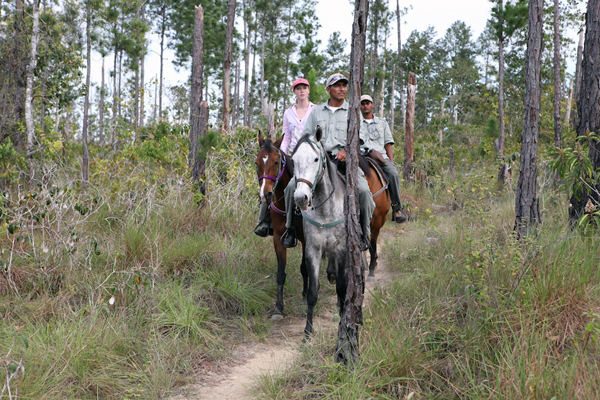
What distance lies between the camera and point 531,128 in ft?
15.6

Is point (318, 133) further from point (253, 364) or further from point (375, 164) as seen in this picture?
point (375, 164)

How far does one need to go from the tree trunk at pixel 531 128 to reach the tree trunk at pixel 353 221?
219cm

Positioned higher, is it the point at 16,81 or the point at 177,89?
the point at 177,89

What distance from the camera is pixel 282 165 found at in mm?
5250

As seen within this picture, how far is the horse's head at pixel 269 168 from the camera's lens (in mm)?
4883

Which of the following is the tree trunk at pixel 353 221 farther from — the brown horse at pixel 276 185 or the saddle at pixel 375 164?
the saddle at pixel 375 164

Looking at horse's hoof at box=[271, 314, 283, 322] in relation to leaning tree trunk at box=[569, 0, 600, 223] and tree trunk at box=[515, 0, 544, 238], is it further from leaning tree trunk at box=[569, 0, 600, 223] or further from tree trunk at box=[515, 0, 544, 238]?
leaning tree trunk at box=[569, 0, 600, 223]

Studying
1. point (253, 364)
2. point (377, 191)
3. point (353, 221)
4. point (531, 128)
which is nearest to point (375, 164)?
point (377, 191)

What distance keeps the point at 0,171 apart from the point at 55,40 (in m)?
3.80

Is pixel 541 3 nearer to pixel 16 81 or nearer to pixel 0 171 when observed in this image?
pixel 0 171

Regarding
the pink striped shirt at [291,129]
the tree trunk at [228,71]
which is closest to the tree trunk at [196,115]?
the tree trunk at [228,71]

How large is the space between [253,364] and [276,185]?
1.96 meters

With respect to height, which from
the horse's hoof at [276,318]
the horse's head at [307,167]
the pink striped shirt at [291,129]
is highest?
the pink striped shirt at [291,129]

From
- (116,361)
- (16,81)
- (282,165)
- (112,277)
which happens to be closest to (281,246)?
(282,165)
